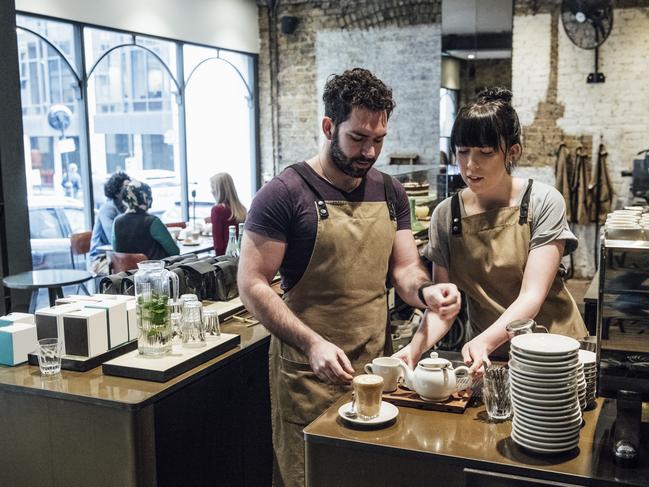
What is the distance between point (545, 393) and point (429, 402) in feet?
1.30

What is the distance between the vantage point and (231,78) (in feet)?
31.5

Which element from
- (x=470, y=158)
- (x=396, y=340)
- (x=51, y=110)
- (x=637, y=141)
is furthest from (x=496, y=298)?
(x=637, y=141)

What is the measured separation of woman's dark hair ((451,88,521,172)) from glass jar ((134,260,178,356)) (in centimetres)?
110

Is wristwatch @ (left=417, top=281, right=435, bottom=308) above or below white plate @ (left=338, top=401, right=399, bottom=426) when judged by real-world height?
above

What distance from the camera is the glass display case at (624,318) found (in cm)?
158

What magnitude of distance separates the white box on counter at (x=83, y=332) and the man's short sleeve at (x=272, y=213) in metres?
0.64

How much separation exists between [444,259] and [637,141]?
626 centimetres

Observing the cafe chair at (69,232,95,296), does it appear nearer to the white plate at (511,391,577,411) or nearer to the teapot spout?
the teapot spout

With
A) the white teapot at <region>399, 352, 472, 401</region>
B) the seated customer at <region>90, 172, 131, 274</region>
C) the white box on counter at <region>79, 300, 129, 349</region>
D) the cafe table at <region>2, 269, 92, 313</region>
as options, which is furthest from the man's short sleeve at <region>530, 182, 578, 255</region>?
the seated customer at <region>90, 172, 131, 274</region>

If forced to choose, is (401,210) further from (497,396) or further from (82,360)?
(82,360)

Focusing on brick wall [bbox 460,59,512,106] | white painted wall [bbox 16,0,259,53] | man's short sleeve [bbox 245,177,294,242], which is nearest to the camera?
man's short sleeve [bbox 245,177,294,242]

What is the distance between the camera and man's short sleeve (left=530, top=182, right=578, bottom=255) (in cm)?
222

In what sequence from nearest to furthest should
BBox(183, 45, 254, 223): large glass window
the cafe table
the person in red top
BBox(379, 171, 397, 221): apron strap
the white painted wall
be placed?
1. BBox(379, 171, 397, 221): apron strap
2. the cafe table
3. the person in red top
4. the white painted wall
5. BBox(183, 45, 254, 223): large glass window

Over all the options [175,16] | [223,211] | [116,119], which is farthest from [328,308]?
[175,16]
